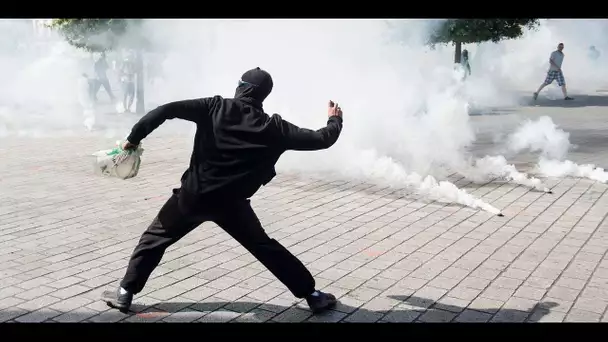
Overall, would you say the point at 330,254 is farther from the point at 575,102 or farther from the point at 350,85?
the point at 575,102

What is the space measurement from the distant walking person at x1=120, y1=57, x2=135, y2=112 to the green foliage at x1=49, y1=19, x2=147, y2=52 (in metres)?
0.63

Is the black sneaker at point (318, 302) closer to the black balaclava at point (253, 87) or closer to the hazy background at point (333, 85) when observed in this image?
the black balaclava at point (253, 87)

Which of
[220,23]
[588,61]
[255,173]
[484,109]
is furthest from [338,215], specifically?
[588,61]

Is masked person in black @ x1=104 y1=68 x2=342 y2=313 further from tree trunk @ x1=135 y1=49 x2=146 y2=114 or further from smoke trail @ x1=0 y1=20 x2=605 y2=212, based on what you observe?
tree trunk @ x1=135 y1=49 x2=146 y2=114

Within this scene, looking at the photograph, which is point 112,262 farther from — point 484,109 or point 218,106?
point 484,109

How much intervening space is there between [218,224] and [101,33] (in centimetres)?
1092

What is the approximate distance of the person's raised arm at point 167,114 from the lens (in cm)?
333

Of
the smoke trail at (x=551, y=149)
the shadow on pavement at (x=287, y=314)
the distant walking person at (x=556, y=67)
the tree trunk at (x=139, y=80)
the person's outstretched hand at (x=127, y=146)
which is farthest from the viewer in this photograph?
the distant walking person at (x=556, y=67)

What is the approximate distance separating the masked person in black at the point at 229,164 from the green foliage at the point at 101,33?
848cm

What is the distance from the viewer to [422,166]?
7887mm

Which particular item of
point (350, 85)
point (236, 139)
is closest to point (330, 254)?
point (236, 139)

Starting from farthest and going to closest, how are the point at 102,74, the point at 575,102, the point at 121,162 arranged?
the point at 575,102, the point at 102,74, the point at 121,162

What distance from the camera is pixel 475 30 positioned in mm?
13586

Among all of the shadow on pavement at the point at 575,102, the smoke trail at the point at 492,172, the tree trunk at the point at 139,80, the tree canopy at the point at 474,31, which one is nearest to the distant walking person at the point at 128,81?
the tree trunk at the point at 139,80
